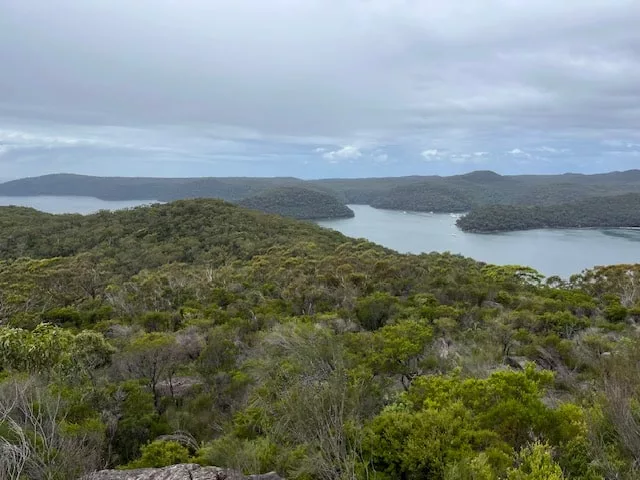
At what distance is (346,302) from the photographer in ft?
84.6

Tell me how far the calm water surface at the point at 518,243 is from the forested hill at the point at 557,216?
6.21 metres

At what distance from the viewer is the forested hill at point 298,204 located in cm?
15638

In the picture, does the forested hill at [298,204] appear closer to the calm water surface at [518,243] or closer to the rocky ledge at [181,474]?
the calm water surface at [518,243]

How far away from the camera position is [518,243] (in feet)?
360

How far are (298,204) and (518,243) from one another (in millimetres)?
77656

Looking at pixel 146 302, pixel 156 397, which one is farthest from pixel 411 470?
pixel 146 302

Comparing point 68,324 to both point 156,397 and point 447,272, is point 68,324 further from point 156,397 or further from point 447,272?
point 447,272

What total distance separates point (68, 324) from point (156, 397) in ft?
36.1

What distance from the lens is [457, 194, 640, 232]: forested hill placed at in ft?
445

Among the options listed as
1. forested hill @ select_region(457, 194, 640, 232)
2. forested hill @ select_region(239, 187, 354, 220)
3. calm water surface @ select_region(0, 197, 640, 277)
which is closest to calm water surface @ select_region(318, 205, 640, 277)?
calm water surface @ select_region(0, 197, 640, 277)

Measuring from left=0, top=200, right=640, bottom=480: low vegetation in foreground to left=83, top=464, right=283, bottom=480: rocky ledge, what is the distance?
30 cm

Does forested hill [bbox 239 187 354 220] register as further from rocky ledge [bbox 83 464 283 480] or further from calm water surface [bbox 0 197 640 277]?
rocky ledge [bbox 83 464 283 480]

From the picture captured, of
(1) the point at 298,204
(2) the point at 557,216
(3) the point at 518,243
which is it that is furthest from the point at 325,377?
(2) the point at 557,216

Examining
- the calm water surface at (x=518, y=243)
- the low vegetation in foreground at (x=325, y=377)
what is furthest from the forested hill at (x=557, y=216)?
the low vegetation in foreground at (x=325, y=377)
